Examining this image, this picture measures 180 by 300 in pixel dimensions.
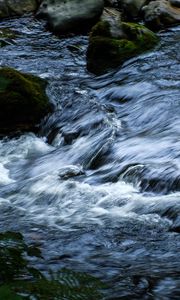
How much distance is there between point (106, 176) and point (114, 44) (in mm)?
5074

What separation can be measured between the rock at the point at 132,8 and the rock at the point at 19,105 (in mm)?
7053

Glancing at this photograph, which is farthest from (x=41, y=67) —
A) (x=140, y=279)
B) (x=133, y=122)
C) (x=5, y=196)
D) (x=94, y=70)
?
(x=140, y=279)

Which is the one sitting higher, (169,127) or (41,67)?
(169,127)

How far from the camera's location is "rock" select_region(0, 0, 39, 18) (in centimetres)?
1578

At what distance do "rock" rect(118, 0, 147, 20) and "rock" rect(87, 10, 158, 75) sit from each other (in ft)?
10.8

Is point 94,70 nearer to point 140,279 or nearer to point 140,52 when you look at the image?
point 140,52

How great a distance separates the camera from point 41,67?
37.2 ft

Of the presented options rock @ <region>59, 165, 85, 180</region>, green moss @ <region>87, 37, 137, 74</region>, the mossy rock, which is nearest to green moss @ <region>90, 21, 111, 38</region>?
the mossy rock

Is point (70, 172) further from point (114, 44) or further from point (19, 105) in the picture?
point (114, 44)

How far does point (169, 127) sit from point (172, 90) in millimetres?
1531

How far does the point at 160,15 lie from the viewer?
1387 centimetres

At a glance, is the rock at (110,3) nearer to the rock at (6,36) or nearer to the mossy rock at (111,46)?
the rock at (6,36)

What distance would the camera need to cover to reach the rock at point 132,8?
49.4 ft

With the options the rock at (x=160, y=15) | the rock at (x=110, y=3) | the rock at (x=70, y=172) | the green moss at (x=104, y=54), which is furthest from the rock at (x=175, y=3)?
the rock at (x=70, y=172)
